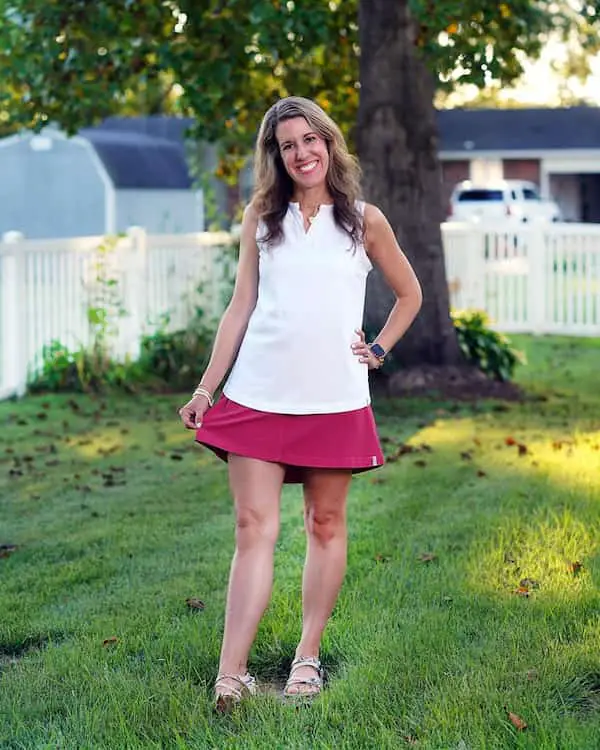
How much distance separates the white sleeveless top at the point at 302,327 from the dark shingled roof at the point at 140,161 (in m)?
31.2

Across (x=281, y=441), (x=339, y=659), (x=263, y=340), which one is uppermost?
(x=263, y=340)

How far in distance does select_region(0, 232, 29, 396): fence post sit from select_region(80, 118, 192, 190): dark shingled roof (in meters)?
22.5

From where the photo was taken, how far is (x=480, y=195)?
43.6 m

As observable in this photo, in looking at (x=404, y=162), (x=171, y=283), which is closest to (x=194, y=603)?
(x=404, y=162)

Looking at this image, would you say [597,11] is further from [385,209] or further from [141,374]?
[141,374]

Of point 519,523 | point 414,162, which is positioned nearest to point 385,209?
point 414,162

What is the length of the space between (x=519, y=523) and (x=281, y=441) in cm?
279

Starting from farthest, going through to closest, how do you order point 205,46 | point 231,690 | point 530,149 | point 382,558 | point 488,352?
point 530,149
point 488,352
point 205,46
point 382,558
point 231,690

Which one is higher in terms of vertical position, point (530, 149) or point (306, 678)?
point (530, 149)

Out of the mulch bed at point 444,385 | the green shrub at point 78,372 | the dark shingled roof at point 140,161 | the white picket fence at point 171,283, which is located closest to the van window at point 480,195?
the dark shingled roof at point 140,161

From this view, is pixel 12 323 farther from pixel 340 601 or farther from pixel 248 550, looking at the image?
pixel 248 550

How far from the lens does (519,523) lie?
714 cm

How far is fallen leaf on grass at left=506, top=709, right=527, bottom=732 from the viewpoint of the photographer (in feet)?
14.0

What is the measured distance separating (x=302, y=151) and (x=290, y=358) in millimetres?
616
